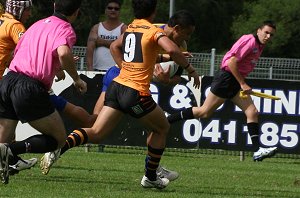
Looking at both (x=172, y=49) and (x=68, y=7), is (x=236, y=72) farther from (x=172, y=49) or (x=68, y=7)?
(x=68, y=7)

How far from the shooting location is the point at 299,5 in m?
54.6

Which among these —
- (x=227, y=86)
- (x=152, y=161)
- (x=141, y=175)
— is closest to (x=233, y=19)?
(x=227, y=86)

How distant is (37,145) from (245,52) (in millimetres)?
5151

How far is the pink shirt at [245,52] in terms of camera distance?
14.8m

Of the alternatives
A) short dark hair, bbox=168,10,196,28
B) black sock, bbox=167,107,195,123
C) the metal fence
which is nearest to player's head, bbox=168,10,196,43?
short dark hair, bbox=168,10,196,28

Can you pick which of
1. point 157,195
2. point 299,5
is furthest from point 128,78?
point 299,5

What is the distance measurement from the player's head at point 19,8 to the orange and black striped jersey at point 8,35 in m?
0.05

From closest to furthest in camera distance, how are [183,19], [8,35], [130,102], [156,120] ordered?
[130,102] < [156,120] < [183,19] < [8,35]

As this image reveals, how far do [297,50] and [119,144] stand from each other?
3955 cm

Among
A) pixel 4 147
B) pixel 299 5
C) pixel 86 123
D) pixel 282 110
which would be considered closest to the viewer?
pixel 4 147

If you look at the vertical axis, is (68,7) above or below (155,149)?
above

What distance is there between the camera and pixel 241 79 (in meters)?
14.7

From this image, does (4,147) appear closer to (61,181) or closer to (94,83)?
(61,181)

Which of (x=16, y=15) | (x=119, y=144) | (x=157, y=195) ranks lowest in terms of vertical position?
(x=119, y=144)
